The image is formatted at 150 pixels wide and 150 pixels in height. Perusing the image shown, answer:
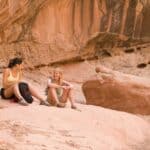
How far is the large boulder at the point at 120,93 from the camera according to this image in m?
8.87

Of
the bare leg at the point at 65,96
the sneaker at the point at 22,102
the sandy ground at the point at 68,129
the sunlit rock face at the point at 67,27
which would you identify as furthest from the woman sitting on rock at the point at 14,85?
the sunlit rock face at the point at 67,27

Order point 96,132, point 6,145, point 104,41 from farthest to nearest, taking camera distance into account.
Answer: point 104,41 < point 96,132 < point 6,145

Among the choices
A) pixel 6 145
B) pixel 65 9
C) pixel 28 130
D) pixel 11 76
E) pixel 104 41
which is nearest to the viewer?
pixel 6 145

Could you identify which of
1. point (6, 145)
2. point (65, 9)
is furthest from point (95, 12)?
point (6, 145)

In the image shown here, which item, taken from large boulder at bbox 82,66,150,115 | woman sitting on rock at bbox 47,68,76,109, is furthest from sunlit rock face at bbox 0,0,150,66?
woman sitting on rock at bbox 47,68,76,109

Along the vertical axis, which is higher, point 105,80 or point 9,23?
point 9,23

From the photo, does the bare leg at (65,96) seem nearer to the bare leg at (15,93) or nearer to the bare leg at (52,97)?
the bare leg at (52,97)

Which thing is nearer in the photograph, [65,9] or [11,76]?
[11,76]

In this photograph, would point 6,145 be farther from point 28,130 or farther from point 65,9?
point 65,9

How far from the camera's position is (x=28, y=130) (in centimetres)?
553

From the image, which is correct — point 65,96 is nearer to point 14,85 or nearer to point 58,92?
point 58,92

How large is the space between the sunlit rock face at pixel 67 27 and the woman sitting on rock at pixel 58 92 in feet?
12.3

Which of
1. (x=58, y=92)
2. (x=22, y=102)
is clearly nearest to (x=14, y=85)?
(x=22, y=102)

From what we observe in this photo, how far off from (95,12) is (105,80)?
143 inches
